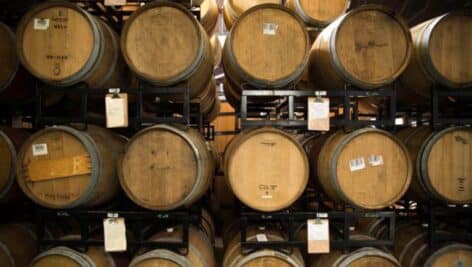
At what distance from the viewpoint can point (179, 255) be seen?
253 centimetres

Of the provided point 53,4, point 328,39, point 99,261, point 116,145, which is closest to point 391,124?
point 328,39

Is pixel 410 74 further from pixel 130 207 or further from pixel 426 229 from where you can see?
pixel 130 207

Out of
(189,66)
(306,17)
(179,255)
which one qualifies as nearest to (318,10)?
(306,17)

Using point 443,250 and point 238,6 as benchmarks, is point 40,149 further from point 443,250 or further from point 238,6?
point 443,250

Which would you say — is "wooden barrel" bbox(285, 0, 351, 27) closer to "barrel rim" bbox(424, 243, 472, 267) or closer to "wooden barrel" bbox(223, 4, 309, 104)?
"wooden barrel" bbox(223, 4, 309, 104)

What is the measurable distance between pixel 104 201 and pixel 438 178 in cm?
247

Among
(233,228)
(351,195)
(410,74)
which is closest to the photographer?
(351,195)

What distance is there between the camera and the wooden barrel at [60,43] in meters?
2.57

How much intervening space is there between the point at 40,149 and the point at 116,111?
57 centimetres

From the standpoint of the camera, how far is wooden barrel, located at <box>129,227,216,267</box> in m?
2.46

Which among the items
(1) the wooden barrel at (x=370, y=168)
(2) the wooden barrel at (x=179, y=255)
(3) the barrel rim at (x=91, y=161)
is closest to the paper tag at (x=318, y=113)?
(1) the wooden barrel at (x=370, y=168)

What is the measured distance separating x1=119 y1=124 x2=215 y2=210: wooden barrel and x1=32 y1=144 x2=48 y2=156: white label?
0.54 meters

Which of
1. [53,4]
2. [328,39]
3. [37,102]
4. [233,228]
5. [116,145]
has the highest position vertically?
[53,4]

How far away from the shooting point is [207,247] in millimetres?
2906
